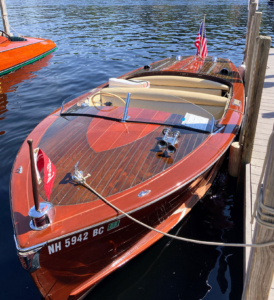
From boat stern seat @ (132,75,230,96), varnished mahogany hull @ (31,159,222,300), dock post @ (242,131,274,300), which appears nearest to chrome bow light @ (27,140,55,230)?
varnished mahogany hull @ (31,159,222,300)

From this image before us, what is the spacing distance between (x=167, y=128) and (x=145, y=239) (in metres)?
1.58

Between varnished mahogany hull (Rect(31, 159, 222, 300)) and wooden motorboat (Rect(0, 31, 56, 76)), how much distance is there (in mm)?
9914

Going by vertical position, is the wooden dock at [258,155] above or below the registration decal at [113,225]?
below

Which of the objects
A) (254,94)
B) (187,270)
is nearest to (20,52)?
(254,94)

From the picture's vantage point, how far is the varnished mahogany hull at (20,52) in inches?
440

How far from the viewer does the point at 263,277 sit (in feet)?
7.41

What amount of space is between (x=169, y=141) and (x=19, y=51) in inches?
420

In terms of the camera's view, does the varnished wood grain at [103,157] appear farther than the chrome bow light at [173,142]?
No

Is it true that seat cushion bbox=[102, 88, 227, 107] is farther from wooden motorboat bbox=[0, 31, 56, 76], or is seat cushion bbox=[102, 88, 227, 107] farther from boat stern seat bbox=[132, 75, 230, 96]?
wooden motorboat bbox=[0, 31, 56, 76]

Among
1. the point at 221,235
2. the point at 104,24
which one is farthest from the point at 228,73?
the point at 104,24

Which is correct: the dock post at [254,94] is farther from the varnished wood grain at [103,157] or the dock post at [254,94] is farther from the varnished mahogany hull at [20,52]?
the varnished mahogany hull at [20,52]

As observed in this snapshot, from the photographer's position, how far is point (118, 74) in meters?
11.5

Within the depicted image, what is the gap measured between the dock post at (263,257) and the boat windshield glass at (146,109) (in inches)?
88.6

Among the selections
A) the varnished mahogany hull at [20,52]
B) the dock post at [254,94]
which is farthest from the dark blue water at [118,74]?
the dock post at [254,94]
